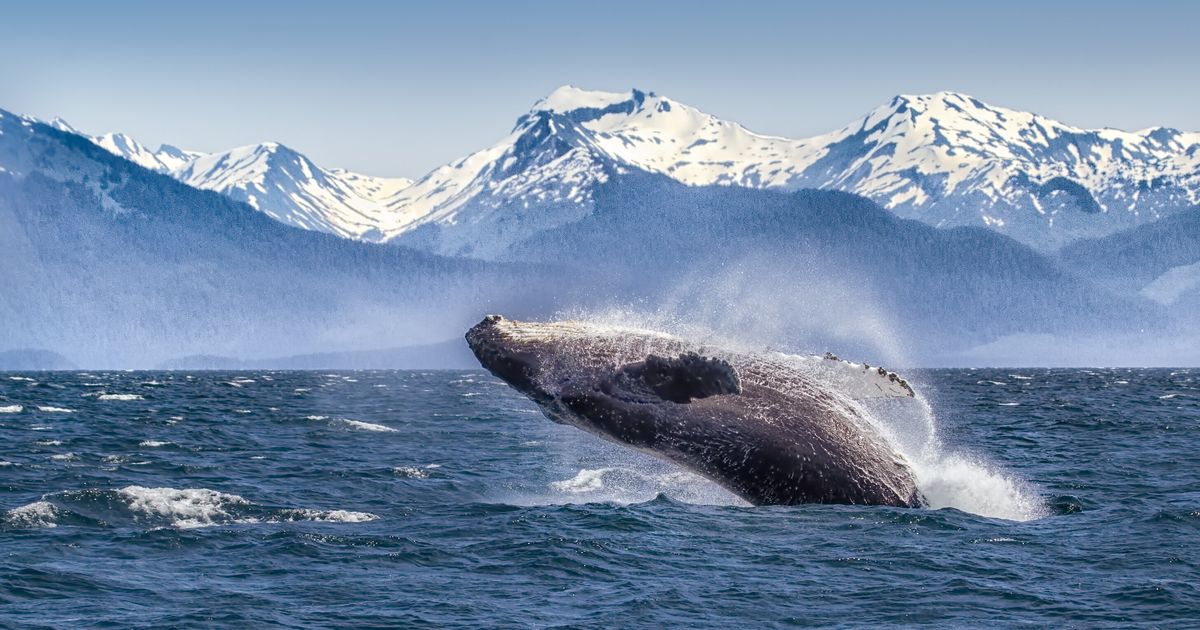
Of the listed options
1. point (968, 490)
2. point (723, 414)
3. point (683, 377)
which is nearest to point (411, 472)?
point (723, 414)

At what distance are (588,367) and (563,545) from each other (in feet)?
8.13

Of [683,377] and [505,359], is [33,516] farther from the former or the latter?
[683,377]

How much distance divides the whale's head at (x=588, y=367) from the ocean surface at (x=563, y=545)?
1964 mm

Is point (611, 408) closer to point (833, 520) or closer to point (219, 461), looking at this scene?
point (833, 520)

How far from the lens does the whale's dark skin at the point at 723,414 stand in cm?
1700

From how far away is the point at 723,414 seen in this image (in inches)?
674

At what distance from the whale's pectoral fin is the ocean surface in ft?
7.01

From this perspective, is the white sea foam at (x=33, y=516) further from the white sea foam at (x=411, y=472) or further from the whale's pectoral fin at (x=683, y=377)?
the whale's pectoral fin at (x=683, y=377)

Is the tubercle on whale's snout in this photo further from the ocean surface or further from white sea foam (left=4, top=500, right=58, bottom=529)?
white sea foam (left=4, top=500, right=58, bottom=529)

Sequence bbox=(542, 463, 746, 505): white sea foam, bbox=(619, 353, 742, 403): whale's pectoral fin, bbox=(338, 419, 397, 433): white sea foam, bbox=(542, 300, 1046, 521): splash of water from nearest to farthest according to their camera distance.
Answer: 1. bbox=(619, 353, 742, 403): whale's pectoral fin
2. bbox=(542, 300, 1046, 521): splash of water
3. bbox=(542, 463, 746, 505): white sea foam
4. bbox=(338, 419, 397, 433): white sea foam

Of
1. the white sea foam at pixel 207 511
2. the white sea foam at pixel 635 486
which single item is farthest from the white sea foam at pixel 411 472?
the white sea foam at pixel 207 511

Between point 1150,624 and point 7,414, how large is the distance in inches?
1792

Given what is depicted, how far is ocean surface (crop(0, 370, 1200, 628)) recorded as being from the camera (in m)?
13.8

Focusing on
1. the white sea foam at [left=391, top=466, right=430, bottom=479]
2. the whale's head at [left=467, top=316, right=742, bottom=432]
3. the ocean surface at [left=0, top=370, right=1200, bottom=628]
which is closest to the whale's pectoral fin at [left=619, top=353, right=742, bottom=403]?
the whale's head at [left=467, top=316, right=742, bottom=432]
